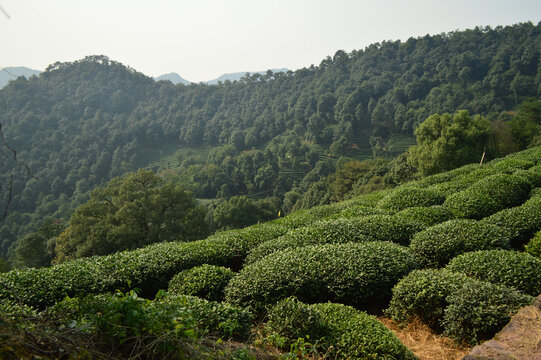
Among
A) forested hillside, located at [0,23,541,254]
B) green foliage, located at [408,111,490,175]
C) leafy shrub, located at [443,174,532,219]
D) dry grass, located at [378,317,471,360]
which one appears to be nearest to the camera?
dry grass, located at [378,317,471,360]

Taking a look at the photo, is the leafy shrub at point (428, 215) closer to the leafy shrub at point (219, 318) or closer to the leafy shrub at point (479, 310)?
the leafy shrub at point (479, 310)

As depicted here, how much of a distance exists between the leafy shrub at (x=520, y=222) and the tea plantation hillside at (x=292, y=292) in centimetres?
2

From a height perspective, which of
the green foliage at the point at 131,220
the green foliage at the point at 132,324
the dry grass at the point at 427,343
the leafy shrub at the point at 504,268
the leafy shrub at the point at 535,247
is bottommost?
the green foliage at the point at 131,220

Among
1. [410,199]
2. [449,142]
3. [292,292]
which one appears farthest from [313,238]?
[449,142]

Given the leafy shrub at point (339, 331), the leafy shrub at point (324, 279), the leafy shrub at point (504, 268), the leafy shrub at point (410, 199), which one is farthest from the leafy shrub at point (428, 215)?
the leafy shrub at point (339, 331)

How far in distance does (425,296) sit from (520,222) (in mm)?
4263

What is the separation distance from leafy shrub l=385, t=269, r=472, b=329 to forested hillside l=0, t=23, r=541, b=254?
57374mm

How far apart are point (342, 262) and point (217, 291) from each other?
2216 millimetres

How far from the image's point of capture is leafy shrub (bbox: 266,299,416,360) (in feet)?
11.2

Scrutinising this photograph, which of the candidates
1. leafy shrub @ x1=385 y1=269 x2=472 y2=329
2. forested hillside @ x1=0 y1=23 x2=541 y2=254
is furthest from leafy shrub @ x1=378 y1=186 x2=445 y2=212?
forested hillside @ x1=0 y1=23 x2=541 y2=254

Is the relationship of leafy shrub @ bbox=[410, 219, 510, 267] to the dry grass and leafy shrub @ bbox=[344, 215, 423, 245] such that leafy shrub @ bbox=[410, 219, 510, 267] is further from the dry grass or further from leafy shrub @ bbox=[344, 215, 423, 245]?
the dry grass

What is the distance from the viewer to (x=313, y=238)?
6.83 meters

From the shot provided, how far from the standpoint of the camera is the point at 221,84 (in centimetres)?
11188

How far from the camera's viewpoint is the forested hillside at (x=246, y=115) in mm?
63812
